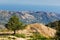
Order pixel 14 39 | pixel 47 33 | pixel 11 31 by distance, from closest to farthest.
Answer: pixel 14 39 < pixel 47 33 < pixel 11 31

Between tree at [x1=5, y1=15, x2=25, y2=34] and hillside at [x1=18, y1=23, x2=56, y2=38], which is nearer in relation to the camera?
hillside at [x1=18, y1=23, x2=56, y2=38]

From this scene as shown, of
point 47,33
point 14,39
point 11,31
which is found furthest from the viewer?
point 11,31

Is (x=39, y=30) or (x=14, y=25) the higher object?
(x=14, y=25)

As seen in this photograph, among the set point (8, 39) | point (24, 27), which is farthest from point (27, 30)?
point (8, 39)

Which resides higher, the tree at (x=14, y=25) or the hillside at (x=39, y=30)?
the tree at (x=14, y=25)

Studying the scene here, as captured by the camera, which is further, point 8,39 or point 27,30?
point 27,30

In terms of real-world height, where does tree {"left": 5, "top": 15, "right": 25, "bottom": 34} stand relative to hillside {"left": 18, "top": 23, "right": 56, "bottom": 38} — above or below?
above

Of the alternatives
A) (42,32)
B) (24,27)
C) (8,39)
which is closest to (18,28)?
(24,27)

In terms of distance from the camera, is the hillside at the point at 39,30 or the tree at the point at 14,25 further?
the tree at the point at 14,25

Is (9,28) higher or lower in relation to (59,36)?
higher

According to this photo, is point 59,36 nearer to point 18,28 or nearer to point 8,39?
point 8,39

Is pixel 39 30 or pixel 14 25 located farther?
pixel 14 25
